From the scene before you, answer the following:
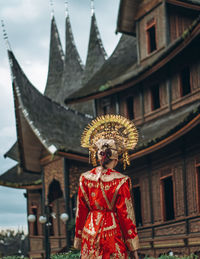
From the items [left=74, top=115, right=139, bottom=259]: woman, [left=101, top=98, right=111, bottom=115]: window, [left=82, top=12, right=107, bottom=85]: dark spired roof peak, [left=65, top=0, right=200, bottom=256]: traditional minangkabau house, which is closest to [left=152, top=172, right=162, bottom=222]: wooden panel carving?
[left=65, top=0, right=200, bottom=256]: traditional minangkabau house

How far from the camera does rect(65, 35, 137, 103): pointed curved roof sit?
63.7ft

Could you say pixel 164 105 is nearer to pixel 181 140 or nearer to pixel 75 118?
pixel 181 140

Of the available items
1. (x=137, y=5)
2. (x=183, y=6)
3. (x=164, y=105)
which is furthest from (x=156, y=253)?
(x=137, y=5)

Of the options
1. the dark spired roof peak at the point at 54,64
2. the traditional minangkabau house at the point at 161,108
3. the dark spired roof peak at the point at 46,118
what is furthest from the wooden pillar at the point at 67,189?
the dark spired roof peak at the point at 54,64

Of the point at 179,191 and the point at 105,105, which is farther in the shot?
the point at 105,105

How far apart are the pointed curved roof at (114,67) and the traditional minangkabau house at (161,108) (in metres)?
0.06

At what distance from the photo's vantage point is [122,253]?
5.49m

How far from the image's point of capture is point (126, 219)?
5496 mm

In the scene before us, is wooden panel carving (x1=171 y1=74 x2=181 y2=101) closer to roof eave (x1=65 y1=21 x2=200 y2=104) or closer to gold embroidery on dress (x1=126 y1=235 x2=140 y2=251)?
roof eave (x1=65 y1=21 x2=200 y2=104)

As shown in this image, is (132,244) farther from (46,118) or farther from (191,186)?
(46,118)

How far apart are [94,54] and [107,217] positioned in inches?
769

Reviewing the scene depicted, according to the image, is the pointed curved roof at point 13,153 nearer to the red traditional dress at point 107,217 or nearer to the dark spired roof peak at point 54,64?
the dark spired roof peak at point 54,64

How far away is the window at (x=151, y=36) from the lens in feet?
61.4

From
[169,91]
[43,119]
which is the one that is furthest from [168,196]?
[43,119]
